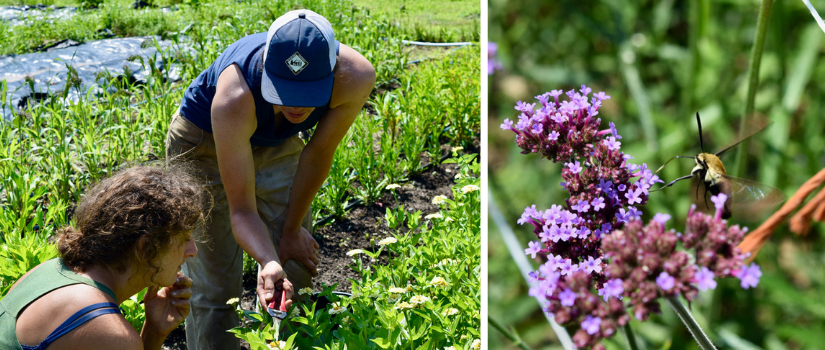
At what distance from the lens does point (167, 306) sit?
2.01 meters

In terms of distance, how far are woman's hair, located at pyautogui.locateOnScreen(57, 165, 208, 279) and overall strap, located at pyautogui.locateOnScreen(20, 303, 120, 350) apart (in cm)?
18

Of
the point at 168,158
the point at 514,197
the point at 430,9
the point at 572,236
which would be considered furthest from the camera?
the point at 430,9

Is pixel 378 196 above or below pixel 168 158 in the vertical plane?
below

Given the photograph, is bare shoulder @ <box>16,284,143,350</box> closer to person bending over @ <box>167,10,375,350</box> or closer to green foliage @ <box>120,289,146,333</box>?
person bending over @ <box>167,10,375,350</box>

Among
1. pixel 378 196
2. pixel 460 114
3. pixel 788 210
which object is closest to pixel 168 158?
pixel 378 196

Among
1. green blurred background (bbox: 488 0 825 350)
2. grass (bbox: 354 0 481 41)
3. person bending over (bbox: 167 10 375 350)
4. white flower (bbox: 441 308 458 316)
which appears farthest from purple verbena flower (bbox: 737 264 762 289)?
grass (bbox: 354 0 481 41)

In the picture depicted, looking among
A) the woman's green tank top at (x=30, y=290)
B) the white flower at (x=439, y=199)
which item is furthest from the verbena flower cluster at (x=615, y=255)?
the white flower at (x=439, y=199)

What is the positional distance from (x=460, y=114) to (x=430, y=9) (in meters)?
6.36

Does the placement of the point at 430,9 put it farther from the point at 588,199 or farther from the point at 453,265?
the point at 588,199

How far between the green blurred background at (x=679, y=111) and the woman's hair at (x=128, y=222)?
1001 mm

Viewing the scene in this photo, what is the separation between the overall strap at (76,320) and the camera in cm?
158

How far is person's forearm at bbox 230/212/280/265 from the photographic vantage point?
1.97 m

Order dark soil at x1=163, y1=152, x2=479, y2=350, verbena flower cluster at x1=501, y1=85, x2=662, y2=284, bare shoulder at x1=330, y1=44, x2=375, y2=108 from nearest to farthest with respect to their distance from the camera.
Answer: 1. verbena flower cluster at x1=501, y1=85, x2=662, y2=284
2. bare shoulder at x1=330, y1=44, x2=375, y2=108
3. dark soil at x1=163, y1=152, x2=479, y2=350

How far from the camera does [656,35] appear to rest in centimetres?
227
